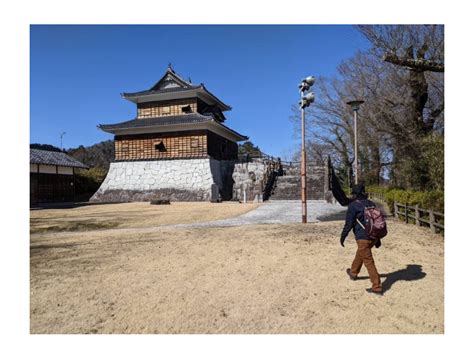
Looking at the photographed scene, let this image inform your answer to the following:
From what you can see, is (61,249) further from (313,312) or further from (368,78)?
(368,78)

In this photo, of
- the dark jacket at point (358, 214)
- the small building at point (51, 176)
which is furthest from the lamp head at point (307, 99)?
the small building at point (51, 176)

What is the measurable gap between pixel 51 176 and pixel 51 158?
55.4 inches

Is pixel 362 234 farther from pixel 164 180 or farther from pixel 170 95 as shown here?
pixel 170 95

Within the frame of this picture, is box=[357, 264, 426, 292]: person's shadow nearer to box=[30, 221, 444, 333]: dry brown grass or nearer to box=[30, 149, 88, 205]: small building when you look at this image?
box=[30, 221, 444, 333]: dry brown grass

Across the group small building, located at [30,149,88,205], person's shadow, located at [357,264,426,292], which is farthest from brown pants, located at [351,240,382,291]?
small building, located at [30,149,88,205]

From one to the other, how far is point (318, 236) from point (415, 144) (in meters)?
6.63

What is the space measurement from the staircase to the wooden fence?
8.42 meters

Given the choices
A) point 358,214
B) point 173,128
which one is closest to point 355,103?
point 358,214

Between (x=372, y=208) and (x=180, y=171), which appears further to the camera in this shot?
(x=180, y=171)

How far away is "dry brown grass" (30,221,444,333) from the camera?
315 centimetres

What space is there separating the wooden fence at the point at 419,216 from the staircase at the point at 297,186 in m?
8.42

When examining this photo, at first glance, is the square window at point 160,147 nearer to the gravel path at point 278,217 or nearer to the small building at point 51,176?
the small building at point 51,176

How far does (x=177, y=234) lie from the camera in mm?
7305

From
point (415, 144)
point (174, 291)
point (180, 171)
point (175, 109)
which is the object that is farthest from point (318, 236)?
point (175, 109)
